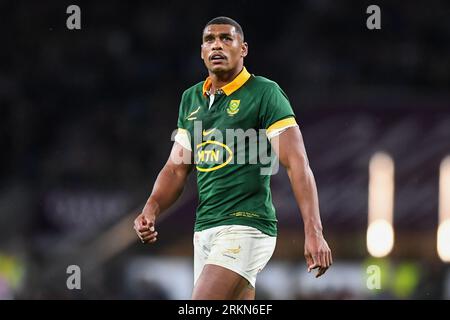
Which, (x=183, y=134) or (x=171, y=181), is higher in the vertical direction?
(x=183, y=134)

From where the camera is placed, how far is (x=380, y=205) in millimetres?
14242

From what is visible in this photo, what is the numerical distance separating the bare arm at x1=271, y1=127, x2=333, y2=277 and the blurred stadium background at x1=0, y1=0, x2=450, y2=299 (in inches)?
279

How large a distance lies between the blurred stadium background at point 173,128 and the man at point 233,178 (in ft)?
22.2

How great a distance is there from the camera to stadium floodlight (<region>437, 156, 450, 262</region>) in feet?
46.0

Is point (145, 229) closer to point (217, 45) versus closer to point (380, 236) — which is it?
point (217, 45)

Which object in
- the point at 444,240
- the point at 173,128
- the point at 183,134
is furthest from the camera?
the point at 173,128

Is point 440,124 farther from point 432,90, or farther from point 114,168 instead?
point 114,168

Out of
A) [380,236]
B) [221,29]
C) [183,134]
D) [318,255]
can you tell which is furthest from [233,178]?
[380,236]

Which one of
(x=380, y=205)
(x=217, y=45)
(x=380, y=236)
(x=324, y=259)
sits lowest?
(x=324, y=259)

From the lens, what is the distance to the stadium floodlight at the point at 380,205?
14.1 m

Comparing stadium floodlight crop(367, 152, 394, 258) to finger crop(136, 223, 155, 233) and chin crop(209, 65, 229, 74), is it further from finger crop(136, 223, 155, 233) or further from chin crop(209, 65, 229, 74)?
finger crop(136, 223, 155, 233)

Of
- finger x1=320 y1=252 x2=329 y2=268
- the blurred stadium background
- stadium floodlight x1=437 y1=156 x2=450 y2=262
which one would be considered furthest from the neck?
stadium floodlight x1=437 y1=156 x2=450 y2=262

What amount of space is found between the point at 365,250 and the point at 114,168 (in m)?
4.04

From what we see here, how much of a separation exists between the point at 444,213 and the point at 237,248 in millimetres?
8522
